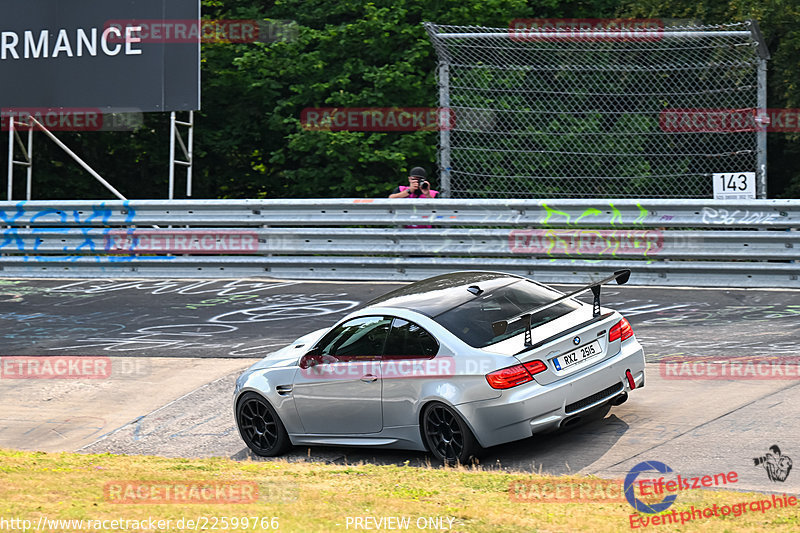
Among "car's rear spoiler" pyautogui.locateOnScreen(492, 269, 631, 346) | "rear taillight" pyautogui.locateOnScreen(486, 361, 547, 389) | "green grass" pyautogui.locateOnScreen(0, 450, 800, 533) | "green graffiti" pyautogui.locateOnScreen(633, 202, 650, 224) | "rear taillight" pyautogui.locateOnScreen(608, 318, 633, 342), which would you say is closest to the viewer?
"green grass" pyautogui.locateOnScreen(0, 450, 800, 533)

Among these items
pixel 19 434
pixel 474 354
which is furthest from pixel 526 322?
pixel 19 434

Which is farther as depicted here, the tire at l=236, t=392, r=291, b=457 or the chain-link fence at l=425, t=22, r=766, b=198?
the chain-link fence at l=425, t=22, r=766, b=198

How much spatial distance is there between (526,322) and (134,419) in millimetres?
4294

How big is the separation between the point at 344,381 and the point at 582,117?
897 cm

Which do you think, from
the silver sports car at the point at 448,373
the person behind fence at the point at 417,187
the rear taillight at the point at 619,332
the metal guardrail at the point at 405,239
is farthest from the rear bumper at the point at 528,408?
the person behind fence at the point at 417,187

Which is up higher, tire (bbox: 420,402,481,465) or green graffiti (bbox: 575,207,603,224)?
green graffiti (bbox: 575,207,603,224)

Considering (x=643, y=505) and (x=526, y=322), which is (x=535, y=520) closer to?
(x=643, y=505)

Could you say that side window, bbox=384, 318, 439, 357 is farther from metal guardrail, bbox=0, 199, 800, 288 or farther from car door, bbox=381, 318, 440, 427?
metal guardrail, bbox=0, 199, 800, 288

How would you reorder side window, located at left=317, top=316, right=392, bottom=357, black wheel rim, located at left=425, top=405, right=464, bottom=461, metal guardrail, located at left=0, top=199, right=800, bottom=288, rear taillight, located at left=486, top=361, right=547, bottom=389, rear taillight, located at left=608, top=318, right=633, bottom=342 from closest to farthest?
rear taillight, located at left=486, top=361, right=547, bottom=389 → black wheel rim, located at left=425, top=405, right=464, bottom=461 → rear taillight, located at left=608, top=318, right=633, bottom=342 → side window, located at left=317, top=316, right=392, bottom=357 → metal guardrail, located at left=0, top=199, right=800, bottom=288

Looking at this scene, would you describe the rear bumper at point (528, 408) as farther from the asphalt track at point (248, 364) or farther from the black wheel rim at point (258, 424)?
the black wheel rim at point (258, 424)

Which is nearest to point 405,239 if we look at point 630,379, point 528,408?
point 630,379

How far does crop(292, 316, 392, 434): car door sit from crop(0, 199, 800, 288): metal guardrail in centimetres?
622

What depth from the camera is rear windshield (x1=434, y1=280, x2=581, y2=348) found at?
8.34m

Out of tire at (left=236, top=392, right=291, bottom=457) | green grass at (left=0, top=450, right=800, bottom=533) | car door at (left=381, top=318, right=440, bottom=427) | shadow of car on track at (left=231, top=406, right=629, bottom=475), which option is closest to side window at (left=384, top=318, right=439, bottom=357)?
car door at (left=381, top=318, right=440, bottom=427)
